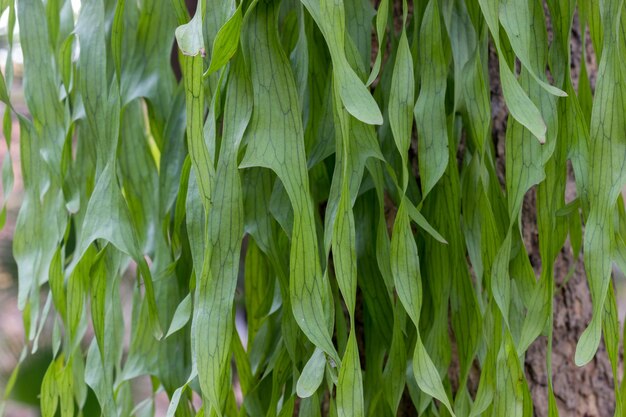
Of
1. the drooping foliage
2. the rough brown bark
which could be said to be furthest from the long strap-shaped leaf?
the rough brown bark

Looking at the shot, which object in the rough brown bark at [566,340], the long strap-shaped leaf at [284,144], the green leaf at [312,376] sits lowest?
the rough brown bark at [566,340]

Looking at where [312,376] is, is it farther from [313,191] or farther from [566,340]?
[566,340]

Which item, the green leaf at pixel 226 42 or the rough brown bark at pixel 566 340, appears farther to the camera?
the rough brown bark at pixel 566 340

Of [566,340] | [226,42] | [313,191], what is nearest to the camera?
[226,42]

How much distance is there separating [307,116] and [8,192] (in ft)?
0.89

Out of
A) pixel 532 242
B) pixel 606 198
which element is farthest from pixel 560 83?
→ pixel 532 242

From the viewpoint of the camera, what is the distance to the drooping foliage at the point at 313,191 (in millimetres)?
519

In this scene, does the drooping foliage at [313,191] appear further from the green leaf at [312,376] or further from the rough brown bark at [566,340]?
the rough brown bark at [566,340]

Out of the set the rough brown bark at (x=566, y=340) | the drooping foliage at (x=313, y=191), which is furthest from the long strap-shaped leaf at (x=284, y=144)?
the rough brown bark at (x=566, y=340)

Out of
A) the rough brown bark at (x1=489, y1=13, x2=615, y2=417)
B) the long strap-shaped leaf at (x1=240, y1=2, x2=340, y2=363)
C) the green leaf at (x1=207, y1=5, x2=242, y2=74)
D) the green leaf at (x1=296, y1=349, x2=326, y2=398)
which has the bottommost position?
the rough brown bark at (x1=489, y1=13, x2=615, y2=417)

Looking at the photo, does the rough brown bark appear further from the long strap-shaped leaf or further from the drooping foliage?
the long strap-shaped leaf

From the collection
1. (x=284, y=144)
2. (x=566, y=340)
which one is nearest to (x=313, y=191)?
(x=284, y=144)

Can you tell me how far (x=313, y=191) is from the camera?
0.66m

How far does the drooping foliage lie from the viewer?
1.70 ft
